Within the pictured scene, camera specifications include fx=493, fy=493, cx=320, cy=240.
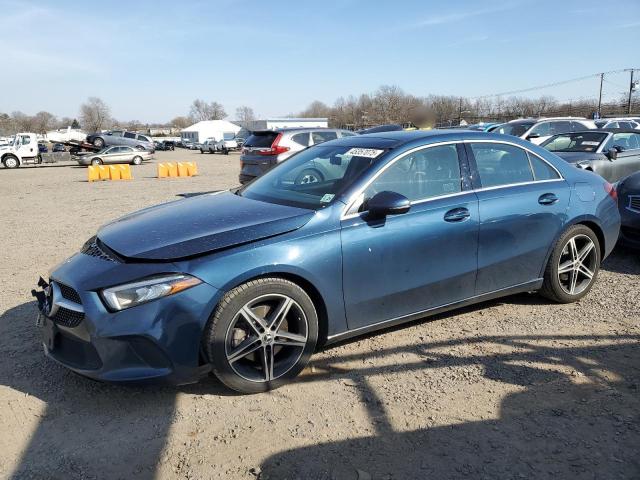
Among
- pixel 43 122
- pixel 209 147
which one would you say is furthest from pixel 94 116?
pixel 209 147

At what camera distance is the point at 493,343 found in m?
3.82

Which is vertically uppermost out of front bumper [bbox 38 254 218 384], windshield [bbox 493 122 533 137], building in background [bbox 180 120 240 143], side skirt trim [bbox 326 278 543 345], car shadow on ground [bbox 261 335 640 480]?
building in background [bbox 180 120 240 143]

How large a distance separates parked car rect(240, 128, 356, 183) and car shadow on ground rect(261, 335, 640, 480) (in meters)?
7.55

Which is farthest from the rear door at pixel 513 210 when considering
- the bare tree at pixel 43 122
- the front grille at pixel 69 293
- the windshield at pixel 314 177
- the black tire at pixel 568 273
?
the bare tree at pixel 43 122

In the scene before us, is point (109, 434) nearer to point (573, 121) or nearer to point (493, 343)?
point (493, 343)

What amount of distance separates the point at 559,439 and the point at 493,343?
47.1 inches

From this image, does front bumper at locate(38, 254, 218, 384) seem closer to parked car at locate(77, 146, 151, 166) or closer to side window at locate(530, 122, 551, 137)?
side window at locate(530, 122, 551, 137)

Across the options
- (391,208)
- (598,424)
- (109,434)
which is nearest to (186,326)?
(109,434)

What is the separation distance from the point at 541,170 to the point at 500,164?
0.48 metres

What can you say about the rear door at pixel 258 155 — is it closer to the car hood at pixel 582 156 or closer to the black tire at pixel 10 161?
the car hood at pixel 582 156

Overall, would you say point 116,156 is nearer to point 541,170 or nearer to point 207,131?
point 541,170

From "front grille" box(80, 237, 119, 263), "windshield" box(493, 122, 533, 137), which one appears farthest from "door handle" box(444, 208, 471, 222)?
"windshield" box(493, 122, 533, 137)

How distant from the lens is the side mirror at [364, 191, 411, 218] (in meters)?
3.30

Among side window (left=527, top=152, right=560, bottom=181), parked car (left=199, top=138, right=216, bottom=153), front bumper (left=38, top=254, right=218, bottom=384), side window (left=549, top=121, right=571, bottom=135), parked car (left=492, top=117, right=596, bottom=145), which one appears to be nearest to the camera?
front bumper (left=38, top=254, right=218, bottom=384)
